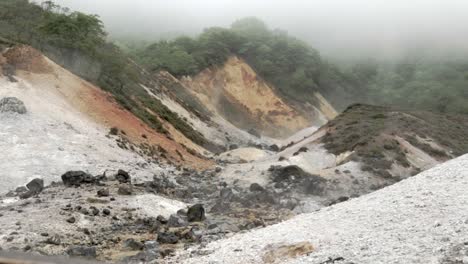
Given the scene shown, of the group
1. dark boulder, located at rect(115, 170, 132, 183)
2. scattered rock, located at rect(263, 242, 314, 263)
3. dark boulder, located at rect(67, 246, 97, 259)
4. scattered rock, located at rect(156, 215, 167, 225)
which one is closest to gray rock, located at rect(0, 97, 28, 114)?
dark boulder, located at rect(115, 170, 132, 183)

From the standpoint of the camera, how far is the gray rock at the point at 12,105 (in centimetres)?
2811

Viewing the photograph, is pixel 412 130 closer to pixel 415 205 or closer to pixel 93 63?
pixel 93 63

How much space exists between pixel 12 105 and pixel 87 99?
9.68 metres

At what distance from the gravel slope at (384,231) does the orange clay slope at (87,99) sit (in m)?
Answer: 21.8

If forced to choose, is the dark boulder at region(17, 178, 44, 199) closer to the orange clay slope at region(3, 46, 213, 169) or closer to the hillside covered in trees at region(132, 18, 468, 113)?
the orange clay slope at region(3, 46, 213, 169)

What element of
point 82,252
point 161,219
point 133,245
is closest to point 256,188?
point 161,219

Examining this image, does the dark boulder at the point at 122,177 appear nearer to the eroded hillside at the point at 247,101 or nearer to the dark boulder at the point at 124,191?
the dark boulder at the point at 124,191

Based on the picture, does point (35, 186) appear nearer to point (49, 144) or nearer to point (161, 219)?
point (161, 219)

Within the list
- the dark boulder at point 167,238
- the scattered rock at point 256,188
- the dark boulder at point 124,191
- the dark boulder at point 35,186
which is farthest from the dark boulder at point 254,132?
the dark boulder at point 167,238

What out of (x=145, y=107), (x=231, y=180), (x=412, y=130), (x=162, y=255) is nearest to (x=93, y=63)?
(x=145, y=107)

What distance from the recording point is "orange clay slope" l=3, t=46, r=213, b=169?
115 ft

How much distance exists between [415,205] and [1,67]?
26.7 metres

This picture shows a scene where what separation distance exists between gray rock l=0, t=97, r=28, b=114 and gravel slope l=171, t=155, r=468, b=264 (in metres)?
17.3

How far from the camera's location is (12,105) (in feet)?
92.8
